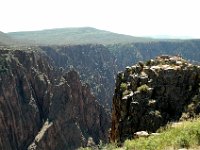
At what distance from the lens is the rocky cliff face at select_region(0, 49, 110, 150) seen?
475 ft

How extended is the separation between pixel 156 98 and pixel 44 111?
435 feet

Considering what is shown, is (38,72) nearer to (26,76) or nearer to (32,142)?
(26,76)

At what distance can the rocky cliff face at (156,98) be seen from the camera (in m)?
32.4

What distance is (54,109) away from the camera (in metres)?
151

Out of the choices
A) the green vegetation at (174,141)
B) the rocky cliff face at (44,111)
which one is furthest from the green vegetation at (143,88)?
the rocky cliff face at (44,111)

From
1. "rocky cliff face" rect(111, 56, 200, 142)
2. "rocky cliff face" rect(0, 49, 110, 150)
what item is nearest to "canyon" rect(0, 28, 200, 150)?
"rocky cliff face" rect(0, 49, 110, 150)

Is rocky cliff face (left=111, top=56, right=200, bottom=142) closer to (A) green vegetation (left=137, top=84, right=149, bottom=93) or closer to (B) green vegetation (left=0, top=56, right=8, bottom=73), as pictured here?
(A) green vegetation (left=137, top=84, right=149, bottom=93)

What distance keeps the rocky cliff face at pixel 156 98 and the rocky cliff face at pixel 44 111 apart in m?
108

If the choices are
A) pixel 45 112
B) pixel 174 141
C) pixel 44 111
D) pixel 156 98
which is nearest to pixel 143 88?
pixel 156 98

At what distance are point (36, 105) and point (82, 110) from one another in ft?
57.6

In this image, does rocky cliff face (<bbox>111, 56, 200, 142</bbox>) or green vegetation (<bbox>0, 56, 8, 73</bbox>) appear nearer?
rocky cliff face (<bbox>111, 56, 200, 142</bbox>)

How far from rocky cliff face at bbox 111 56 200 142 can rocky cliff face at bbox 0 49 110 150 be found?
10804 cm

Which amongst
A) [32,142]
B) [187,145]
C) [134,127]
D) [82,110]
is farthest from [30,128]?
[187,145]

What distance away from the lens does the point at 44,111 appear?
163m
